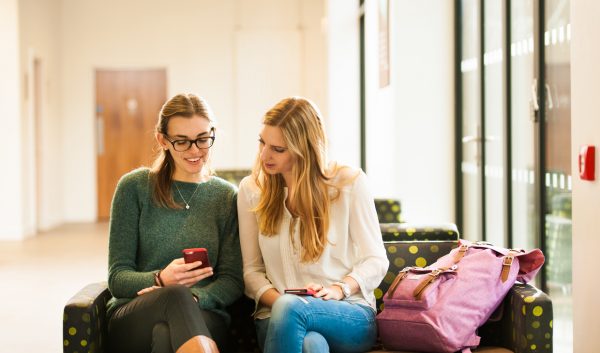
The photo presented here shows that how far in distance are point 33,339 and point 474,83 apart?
3.27 m

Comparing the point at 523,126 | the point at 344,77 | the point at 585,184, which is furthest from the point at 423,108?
the point at 344,77

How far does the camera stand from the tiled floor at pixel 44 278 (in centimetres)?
550

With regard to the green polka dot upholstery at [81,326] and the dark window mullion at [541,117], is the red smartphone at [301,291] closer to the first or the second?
the green polka dot upholstery at [81,326]

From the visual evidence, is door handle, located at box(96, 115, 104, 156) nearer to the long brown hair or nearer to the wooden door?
the wooden door

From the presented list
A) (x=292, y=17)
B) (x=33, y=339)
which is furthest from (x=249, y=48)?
(x=33, y=339)

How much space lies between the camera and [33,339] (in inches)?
212

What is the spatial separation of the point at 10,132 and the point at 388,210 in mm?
7234

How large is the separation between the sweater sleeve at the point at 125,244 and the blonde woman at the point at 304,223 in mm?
383

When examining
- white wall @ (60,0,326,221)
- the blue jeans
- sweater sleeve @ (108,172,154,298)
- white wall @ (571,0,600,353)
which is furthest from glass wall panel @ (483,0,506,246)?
white wall @ (60,0,326,221)

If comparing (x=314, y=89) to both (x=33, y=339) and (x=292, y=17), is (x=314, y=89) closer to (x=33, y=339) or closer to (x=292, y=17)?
(x=292, y=17)

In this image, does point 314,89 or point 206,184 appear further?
point 314,89

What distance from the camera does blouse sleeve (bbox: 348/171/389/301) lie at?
314cm

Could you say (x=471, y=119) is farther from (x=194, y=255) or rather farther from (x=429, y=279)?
(x=194, y=255)

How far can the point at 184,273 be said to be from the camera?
3043mm
